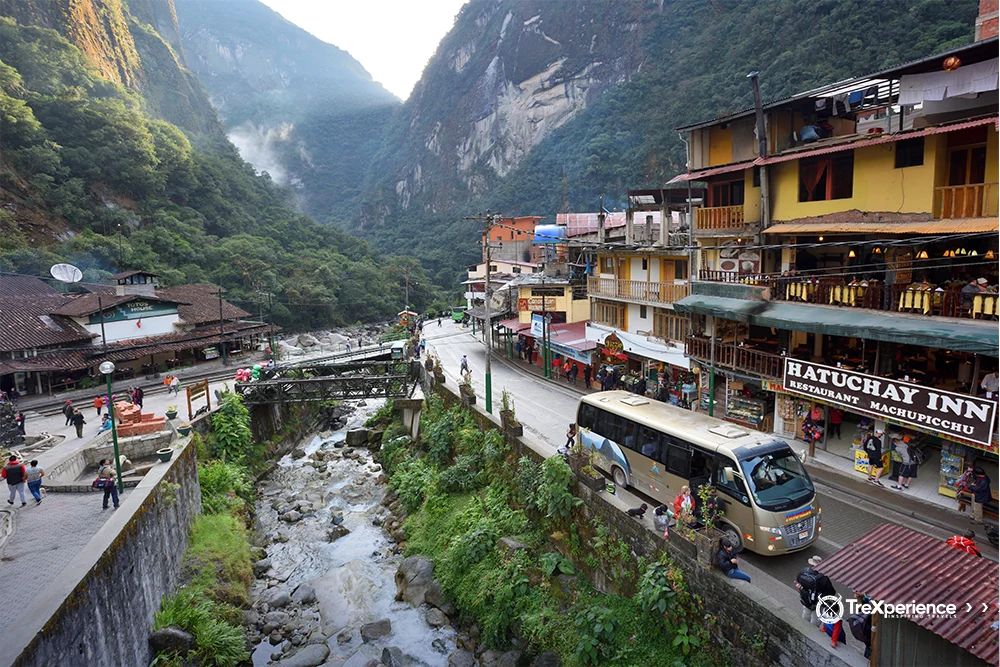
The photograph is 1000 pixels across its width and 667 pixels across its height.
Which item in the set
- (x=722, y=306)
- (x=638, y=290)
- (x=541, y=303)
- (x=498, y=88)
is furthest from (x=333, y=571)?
(x=498, y=88)

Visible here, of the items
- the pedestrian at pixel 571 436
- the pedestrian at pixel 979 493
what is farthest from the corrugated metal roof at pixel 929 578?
the pedestrian at pixel 571 436

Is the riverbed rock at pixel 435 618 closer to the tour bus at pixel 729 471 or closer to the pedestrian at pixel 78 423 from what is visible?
the tour bus at pixel 729 471

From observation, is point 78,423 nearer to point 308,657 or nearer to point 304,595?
point 304,595

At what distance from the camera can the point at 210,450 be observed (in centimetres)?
2589

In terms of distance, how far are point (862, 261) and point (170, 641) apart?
23842 mm

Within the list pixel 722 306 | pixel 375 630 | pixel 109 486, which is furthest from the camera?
pixel 722 306

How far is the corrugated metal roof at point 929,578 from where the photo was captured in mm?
6117

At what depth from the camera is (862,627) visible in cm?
848

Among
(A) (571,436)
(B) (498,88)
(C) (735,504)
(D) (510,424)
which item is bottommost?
(D) (510,424)

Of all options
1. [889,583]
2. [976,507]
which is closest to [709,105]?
[976,507]

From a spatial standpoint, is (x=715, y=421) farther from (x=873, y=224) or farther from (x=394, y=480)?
(x=394, y=480)

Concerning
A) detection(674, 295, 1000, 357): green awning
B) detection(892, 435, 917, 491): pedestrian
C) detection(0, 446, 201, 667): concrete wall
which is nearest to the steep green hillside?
detection(0, 446, 201, 667): concrete wall

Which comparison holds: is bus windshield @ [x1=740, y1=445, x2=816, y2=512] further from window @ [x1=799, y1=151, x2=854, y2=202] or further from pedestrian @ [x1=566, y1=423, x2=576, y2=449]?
window @ [x1=799, y1=151, x2=854, y2=202]

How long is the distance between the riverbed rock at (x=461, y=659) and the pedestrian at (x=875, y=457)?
40.4 ft
